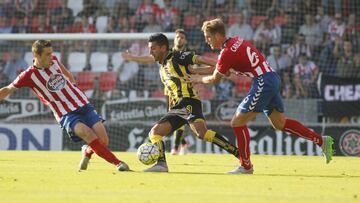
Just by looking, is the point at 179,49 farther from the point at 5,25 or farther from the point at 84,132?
the point at 5,25

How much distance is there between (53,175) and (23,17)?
14359mm

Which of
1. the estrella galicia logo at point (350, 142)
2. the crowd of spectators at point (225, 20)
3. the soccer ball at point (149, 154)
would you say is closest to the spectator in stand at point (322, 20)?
the crowd of spectators at point (225, 20)

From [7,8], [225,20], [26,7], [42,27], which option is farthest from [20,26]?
[225,20]

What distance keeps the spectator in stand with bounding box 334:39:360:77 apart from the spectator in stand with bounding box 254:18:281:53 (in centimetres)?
163

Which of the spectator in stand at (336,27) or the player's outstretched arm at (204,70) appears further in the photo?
the spectator in stand at (336,27)

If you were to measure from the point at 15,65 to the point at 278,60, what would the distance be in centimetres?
648

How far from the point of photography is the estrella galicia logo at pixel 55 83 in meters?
11.4

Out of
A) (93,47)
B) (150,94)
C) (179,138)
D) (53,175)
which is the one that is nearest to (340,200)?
(53,175)

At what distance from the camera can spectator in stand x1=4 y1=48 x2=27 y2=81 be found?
2142 centimetres

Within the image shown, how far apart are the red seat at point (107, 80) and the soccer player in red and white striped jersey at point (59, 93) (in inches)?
365

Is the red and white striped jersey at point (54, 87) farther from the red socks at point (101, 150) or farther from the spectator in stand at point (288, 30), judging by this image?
the spectator in stand at point (288, 30)

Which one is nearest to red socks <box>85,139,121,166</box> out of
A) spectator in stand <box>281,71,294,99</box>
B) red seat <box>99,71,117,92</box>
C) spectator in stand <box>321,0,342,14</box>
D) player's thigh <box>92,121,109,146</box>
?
player's thigh <box>92,121,109,146</box>

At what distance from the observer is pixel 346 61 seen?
70.1ft

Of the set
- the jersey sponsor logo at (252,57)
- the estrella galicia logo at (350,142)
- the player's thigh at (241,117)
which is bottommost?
the estrella galicia logo at (350,142)
